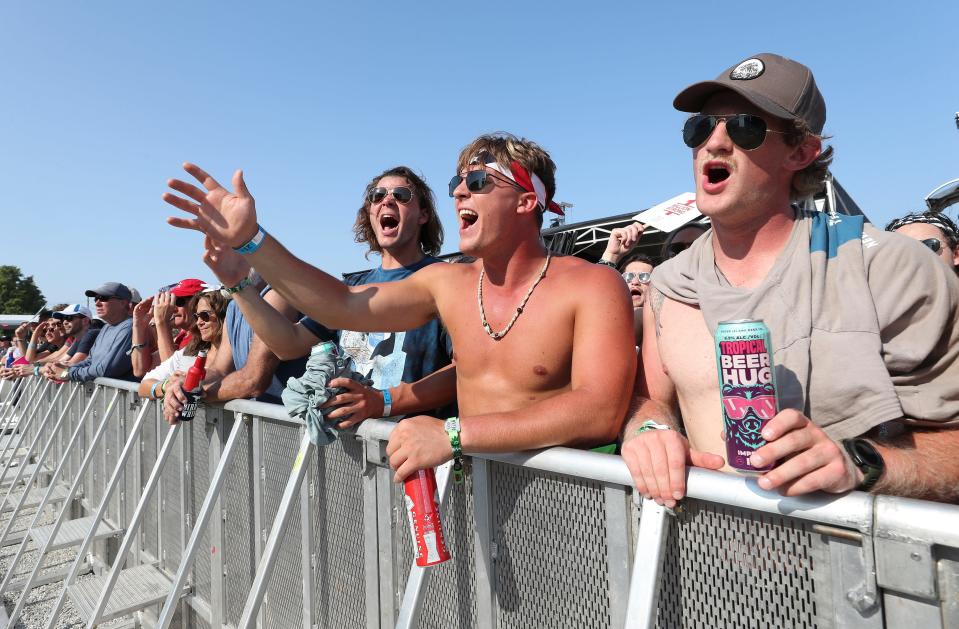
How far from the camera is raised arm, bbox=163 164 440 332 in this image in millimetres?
2223

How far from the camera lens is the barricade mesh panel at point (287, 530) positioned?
2.71 m

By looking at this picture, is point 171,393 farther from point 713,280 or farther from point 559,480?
point 713,280

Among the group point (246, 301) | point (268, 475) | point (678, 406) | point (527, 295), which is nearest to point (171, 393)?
point (268, 475)

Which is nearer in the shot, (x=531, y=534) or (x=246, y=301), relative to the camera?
(x=531, y=534)

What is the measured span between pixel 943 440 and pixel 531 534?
108 cm

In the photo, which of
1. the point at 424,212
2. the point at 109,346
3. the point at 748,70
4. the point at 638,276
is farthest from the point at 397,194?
the point at 109,346

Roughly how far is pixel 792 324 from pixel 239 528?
2.99 m

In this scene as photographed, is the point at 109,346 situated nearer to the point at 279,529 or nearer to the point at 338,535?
the point at 279,529

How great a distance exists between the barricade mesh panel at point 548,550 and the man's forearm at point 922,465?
0.65 m

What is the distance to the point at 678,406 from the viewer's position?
6.67 ft

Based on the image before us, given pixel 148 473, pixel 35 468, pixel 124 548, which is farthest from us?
pixel 35 468

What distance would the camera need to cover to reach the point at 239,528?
315 centimetres

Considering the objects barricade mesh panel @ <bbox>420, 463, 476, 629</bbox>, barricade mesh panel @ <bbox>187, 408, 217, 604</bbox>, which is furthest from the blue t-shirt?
barricade mesh panel @ <bbox>187, 408, 217, 604</bbox>

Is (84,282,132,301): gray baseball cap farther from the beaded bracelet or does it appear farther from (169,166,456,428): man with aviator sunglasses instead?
the beaded bracelet
